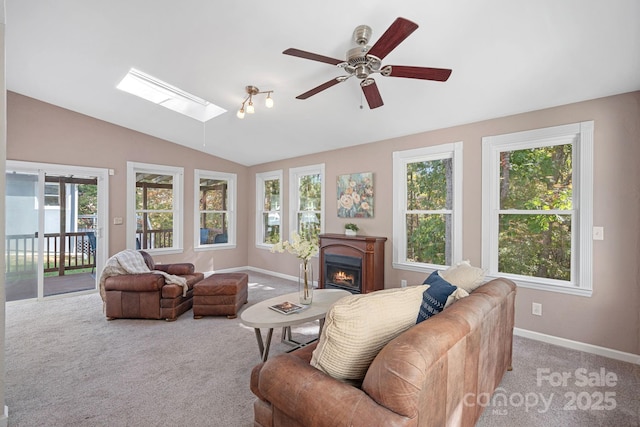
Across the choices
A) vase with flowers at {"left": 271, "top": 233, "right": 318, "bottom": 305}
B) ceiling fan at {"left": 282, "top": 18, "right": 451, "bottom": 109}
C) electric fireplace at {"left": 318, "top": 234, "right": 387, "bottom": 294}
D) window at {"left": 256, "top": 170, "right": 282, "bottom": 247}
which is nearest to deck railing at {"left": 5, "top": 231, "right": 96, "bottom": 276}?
window at {"left": 256, "top": 170, "right": 282, "bottom": 247}

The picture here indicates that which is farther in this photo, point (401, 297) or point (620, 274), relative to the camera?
point (620, 274)

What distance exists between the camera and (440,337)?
1258mm

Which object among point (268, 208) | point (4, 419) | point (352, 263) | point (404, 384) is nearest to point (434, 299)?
point (404, 384)

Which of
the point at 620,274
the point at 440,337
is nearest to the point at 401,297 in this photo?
the point at 440,337

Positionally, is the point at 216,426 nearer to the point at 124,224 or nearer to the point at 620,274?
the point at 620,274

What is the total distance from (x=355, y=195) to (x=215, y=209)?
11.0ft

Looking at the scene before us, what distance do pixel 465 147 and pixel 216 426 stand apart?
12.3ft

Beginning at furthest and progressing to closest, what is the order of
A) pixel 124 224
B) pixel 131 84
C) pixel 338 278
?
pixel 124 224 < pixel 338 278 < pixel 131 84

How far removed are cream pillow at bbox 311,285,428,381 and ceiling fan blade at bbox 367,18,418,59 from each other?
1478mm

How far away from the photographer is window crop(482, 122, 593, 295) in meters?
2.91

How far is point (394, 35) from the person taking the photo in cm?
175

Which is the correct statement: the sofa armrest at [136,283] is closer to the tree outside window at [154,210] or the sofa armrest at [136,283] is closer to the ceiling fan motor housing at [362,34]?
the tree outside window at [154,210]

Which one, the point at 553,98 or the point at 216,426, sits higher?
the point at 553,98

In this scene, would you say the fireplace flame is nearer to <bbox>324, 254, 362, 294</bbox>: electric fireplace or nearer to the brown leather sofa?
<bbox>324, 254, 362, 294</bbox>: electric fireplace
